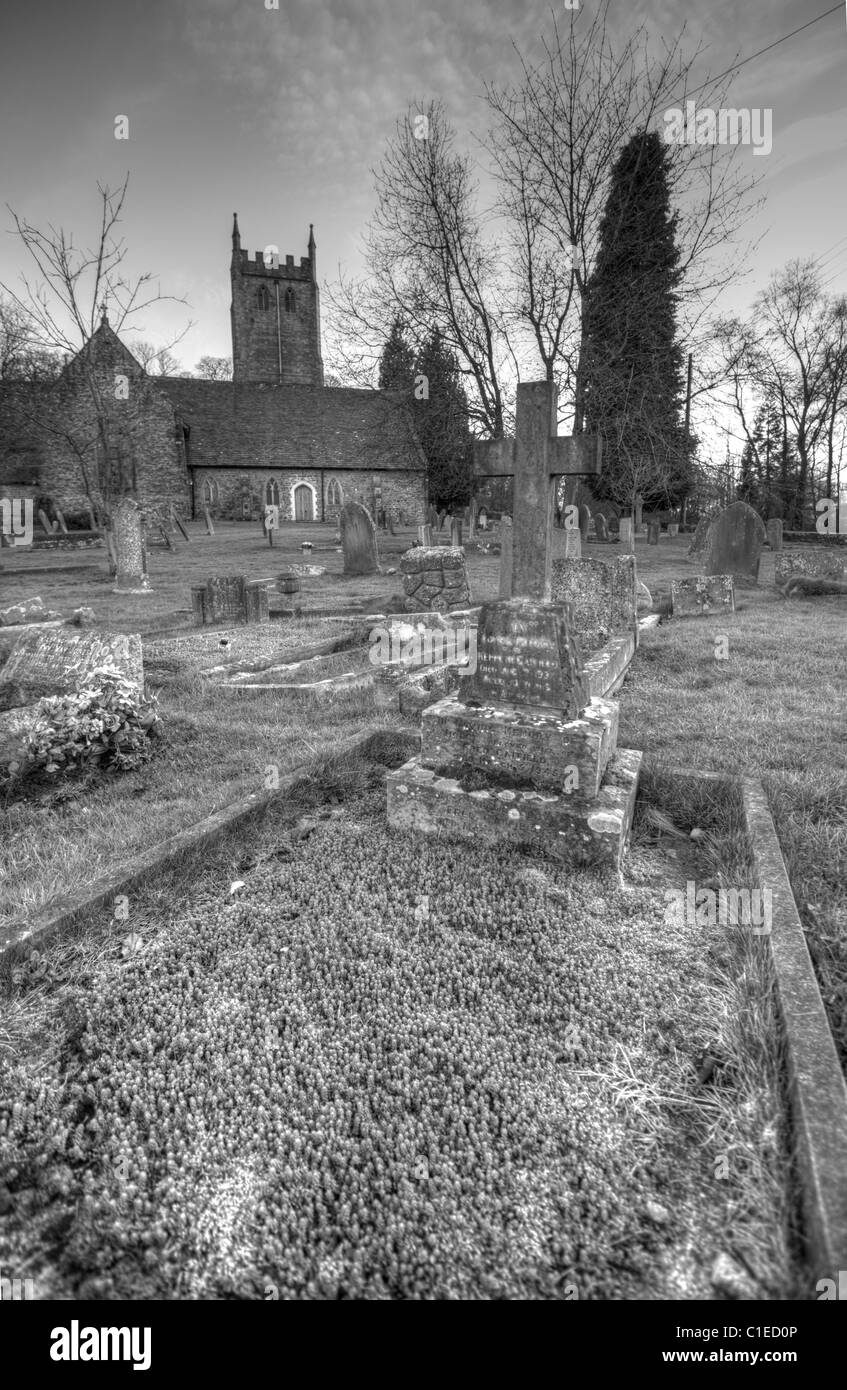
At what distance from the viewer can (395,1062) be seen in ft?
6.29

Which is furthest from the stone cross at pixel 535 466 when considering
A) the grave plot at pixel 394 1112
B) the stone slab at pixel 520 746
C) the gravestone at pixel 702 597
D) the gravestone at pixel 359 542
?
the gravestone at pixel 359 542

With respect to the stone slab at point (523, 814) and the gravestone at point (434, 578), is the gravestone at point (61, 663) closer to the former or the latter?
the stone slab at point (523, 814)

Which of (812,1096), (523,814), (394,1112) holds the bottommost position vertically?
(394,1112)

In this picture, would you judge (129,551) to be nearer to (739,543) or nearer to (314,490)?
(739,543)

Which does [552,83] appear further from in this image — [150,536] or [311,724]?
[150,536]

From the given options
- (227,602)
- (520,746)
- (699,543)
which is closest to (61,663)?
(227,602)

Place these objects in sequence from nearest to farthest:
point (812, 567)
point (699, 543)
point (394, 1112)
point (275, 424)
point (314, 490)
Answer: point (394, 1112), point (812, 567), point (699, 543), point (275, 424), point (314, 490)

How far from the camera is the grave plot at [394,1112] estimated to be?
56.4 inches

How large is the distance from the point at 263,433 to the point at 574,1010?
1379 inches

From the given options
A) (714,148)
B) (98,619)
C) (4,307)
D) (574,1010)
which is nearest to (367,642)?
(98,619)

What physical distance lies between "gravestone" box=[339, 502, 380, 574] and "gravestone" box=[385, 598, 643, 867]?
11.8 meters

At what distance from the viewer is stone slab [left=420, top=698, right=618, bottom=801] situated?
10.3 feet

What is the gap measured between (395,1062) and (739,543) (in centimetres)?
1238

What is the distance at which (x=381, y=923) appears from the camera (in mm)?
2566
